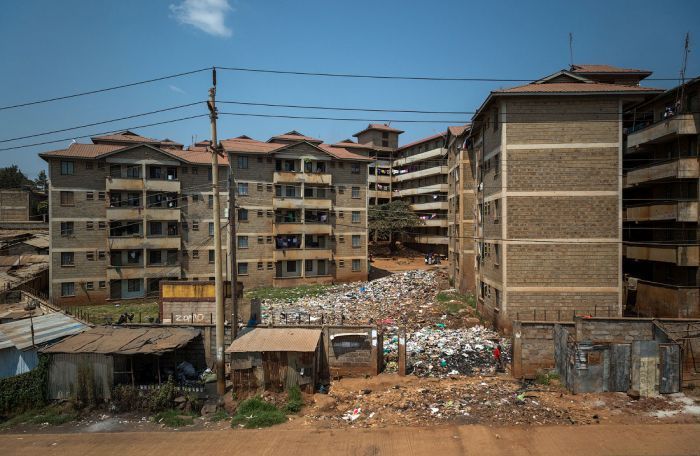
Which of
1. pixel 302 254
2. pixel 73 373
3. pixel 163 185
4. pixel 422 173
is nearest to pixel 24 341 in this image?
pixel 73 373

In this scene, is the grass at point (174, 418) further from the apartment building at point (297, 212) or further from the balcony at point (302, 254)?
the balcony at point (302, 254)

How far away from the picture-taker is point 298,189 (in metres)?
37.1

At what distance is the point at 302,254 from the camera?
36750mm

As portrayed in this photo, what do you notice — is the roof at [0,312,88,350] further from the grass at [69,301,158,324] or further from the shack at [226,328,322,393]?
the grass at [69,301,158,324]

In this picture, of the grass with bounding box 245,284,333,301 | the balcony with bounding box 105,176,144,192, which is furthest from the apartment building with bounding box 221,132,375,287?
the balcony with bounding box 105,176,144,192

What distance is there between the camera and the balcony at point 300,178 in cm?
3594

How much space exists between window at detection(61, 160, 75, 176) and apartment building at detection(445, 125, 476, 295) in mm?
27990

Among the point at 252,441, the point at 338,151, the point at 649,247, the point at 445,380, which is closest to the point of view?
the point at 252,441

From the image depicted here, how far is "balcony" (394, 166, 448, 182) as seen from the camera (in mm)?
51878

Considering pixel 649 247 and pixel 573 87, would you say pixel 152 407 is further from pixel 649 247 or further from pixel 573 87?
pixel 649 247

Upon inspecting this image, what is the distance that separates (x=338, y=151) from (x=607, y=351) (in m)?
30.1

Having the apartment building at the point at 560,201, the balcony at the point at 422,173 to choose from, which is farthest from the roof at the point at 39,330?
the balcony at the point at 422,173

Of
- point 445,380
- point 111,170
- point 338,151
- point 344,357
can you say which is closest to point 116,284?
point 111,170

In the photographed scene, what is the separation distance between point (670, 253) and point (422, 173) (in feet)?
119
